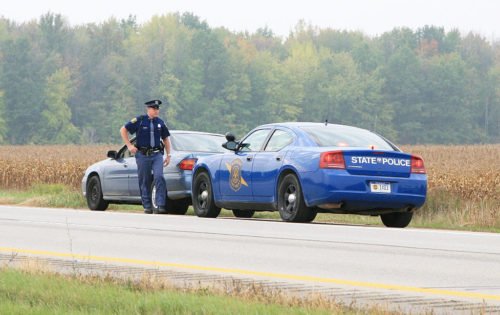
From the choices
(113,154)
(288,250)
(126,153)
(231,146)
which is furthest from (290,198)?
(126,153)

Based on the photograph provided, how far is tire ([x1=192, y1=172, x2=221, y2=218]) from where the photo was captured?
1989 centimetres

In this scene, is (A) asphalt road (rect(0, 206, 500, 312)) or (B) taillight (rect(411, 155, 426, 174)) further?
(B) taillight (rect(411, 155, 426, 174))

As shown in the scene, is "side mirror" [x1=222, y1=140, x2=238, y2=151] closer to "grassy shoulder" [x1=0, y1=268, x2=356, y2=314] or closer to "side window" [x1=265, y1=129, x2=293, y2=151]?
"side window" [x1=265, y1=129, x2=293, y2=151]

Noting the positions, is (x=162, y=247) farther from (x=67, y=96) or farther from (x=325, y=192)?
(x=67, y=96)

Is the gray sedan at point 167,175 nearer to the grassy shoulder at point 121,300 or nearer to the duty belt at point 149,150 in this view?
the duty belt at point 149,150

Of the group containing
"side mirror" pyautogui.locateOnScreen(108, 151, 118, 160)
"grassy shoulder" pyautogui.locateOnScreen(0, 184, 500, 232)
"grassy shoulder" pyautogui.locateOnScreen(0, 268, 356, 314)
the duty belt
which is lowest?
"grassy shoulder" pyautogui.locateOnScreen(0, 184, 500, 232)

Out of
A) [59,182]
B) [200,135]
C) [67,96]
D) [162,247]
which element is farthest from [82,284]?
[67,96]

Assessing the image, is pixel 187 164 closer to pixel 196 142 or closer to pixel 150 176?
pixel 150 176

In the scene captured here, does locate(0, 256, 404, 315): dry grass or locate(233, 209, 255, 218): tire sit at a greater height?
locate(0, 256, 404, 315): dry grass

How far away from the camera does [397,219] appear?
60.7 feet

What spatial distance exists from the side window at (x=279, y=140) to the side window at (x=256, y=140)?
243 mm

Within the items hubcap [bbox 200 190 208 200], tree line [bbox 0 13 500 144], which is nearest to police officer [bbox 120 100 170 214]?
hubcap [bbox 200 190 208 200]

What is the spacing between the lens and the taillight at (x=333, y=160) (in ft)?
55.9

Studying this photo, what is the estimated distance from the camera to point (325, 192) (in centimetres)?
1691
